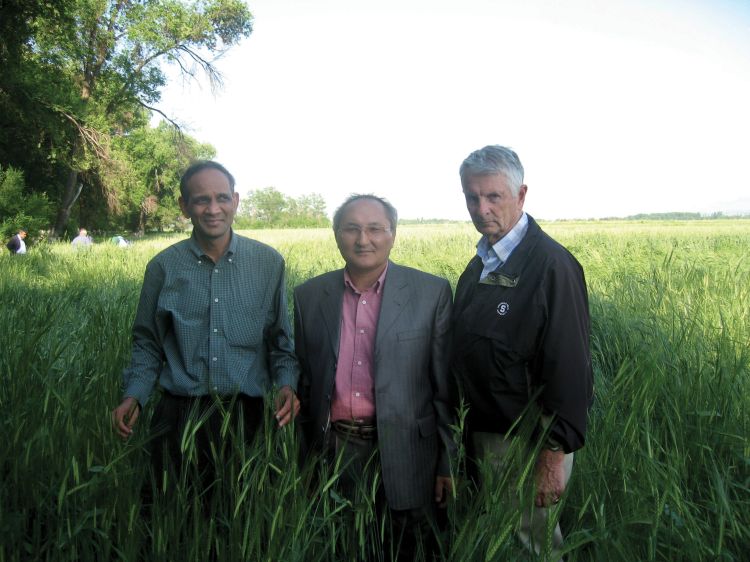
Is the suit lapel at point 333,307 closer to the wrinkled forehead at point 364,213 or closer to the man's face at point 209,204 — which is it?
the wrinkled forehead at point 364,213

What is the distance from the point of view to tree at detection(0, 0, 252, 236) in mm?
19594

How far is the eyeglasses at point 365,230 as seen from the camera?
213cm

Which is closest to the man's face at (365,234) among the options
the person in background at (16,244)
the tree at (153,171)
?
the person in background at (16,244)

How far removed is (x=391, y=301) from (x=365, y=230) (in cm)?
30

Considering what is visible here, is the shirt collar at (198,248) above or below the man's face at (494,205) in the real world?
below

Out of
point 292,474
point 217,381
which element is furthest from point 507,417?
point 217,381

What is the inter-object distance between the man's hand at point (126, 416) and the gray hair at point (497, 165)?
1.64m

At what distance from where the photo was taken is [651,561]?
5.40ft

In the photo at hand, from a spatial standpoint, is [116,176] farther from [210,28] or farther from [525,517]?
[525,517]

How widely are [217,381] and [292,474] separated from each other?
2.20ft

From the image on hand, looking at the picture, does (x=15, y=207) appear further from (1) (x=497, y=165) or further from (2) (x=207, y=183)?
(1) (x=497, y=165)

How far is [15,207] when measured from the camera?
1616 cm

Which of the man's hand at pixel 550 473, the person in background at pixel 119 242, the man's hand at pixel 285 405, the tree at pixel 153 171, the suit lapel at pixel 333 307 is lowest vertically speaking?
the person in background at pixel 119 242

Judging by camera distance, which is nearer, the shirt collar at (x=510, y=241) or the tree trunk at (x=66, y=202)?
the shirt collar at (x=510, y=241)
